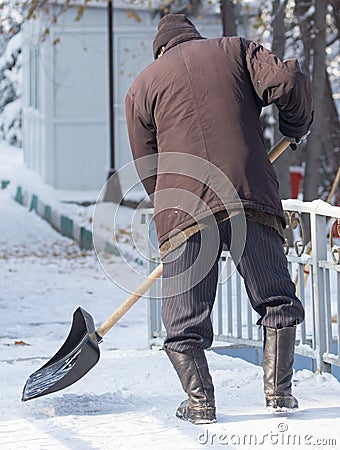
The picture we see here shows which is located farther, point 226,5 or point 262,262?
point 226,5

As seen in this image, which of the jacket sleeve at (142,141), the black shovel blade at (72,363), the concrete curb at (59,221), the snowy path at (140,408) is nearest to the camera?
the snowy path at (140,408)

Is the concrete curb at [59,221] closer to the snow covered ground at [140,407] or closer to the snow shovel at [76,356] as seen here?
the snow covered ground at [140,407]

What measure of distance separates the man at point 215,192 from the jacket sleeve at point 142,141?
0.06 m

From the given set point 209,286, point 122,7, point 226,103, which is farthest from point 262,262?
point 122,7

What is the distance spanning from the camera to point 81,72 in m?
19.7

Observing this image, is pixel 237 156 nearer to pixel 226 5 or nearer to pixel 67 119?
pixel 226 5

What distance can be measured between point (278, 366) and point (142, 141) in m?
1.08

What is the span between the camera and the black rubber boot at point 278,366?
4051 millimetres

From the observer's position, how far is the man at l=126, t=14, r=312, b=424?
3916 millimetres

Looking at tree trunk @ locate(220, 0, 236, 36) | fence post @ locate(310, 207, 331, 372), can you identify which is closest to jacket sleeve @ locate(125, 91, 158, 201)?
fence post @ locate(310, 207, 331, 372)

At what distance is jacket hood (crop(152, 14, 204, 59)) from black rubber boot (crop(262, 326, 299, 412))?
1245 millimetres

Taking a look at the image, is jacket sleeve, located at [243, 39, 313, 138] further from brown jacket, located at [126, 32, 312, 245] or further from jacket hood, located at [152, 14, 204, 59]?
jacket hood, located at [152, 14, 204, 59]

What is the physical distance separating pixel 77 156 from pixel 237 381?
50.2 ft

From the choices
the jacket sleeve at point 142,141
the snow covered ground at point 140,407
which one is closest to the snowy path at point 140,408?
the snow covered ground at point 140,407
